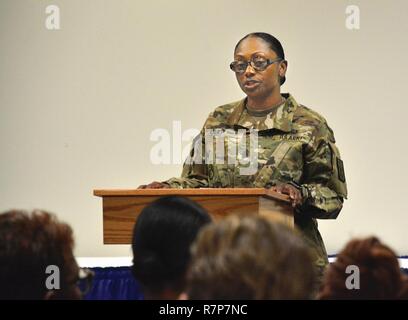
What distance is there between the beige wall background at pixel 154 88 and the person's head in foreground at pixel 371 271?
3.23m

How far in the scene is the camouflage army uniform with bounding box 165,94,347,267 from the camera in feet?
10.4

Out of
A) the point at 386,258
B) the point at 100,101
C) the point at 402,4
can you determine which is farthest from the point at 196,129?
the point at 386,258

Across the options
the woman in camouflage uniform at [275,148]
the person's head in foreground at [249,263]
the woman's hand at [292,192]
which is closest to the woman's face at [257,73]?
the woman in camouflage uniform at [275,148]

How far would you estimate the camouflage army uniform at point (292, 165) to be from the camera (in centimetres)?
318

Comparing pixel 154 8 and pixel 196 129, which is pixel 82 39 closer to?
pixel 154 8

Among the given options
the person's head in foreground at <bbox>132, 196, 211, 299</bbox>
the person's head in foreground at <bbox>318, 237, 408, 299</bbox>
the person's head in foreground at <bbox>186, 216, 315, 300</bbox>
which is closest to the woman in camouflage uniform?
the person's head in foreground at <bbox>132, 196, 211, 299</bbox>

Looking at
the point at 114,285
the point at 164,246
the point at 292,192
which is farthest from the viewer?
the point at 114,285

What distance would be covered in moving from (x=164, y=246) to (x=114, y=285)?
86.8 inches

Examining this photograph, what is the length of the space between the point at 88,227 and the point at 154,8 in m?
1.36

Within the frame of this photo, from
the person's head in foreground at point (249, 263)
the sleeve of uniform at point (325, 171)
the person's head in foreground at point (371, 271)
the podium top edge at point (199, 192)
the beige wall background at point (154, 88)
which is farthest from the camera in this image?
the beige wall background at point (154, 88)

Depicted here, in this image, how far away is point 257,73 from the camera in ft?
10.9

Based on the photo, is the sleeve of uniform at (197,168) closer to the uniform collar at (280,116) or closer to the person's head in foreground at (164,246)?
the uniform collar at (280,116)

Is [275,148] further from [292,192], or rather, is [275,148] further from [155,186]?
[155,186]

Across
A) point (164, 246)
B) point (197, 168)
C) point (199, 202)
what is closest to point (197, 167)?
point (197, 168)
